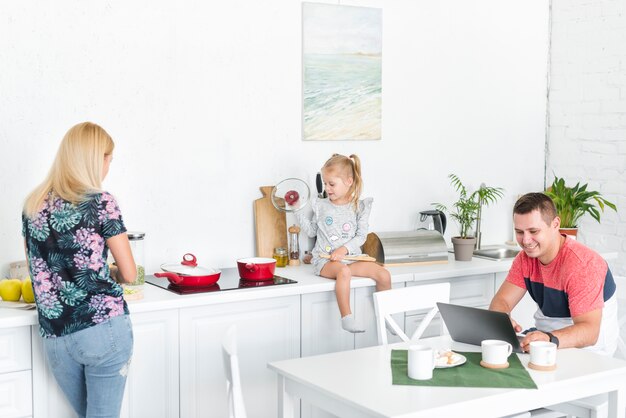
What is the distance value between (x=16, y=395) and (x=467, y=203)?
2281 millimetres

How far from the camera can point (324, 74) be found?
3750mm

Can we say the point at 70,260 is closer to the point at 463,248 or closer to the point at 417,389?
the point at 417,389

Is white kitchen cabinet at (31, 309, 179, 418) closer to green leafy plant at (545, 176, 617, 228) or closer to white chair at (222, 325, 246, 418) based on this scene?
white chair at (222, 325, 246, 418)

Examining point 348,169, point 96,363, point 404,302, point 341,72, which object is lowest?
point 96,363

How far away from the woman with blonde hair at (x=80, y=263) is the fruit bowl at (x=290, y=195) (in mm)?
1123

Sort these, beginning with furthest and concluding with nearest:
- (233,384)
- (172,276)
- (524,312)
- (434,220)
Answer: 1. (434,220)
2. (524,312)
3. (172,276)
4. (233,384)

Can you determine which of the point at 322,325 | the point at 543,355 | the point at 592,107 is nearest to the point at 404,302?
the point at 322,325

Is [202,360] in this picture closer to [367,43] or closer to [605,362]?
[605,362]

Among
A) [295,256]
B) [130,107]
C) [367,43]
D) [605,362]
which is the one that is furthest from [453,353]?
[367,43]

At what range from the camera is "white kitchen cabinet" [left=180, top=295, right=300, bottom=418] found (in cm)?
300

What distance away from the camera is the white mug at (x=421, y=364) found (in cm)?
219

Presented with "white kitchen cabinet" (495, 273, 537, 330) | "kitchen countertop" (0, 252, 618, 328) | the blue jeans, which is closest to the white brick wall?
"white kitchen cabinet" (495, 273, 537, 330)

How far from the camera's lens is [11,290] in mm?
2809

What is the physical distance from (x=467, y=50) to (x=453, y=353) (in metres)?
2.27
